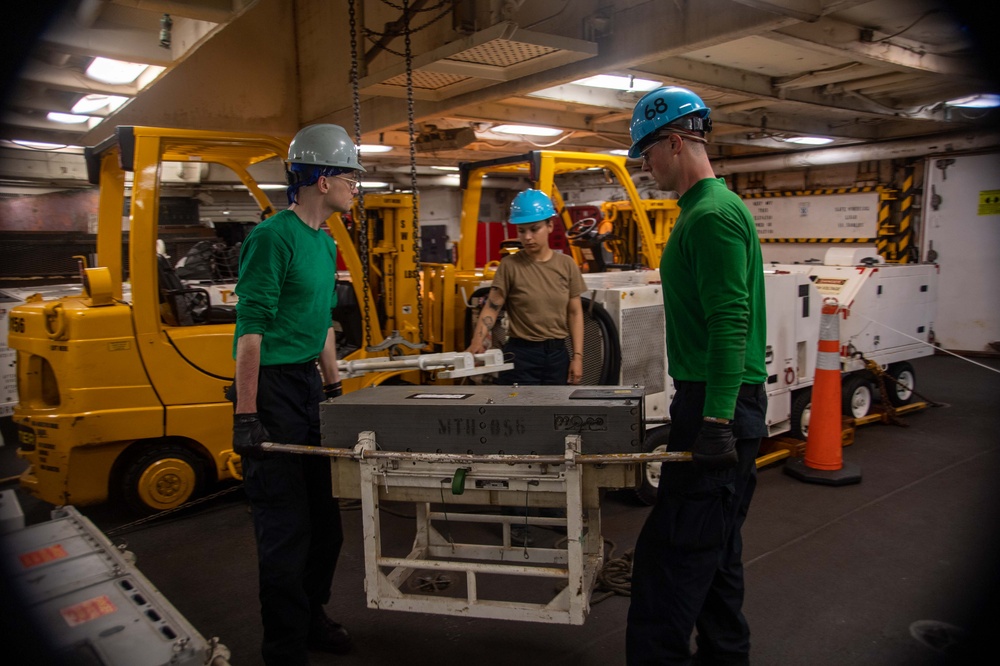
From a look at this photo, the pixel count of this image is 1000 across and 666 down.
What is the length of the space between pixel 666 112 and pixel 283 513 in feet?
7.08

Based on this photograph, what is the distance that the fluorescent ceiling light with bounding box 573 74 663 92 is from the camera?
660 centimetres

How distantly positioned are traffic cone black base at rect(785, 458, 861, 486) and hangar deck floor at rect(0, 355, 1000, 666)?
64 millimetres

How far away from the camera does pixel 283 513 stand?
2.70m

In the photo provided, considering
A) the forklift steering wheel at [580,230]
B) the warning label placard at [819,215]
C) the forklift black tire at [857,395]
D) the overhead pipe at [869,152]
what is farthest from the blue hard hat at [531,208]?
the warning label placard at [819,215]

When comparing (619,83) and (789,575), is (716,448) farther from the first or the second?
(619,83)

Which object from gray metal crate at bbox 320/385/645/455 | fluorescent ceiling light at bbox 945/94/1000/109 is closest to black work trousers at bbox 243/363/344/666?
gray metal crate at bbox 320/385/645/455

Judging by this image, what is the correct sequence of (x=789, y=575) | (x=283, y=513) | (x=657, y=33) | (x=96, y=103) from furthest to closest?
(x=96, y=103) < (x=657, y=33) < (x=789, y=575) < (x=283, y=513)

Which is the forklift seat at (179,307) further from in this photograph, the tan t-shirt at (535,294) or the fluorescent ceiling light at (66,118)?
the fluorescent ceiling light at (66,118)

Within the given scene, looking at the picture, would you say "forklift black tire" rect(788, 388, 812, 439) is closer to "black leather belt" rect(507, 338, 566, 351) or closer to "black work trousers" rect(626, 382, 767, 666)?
"black leather belt" rect(507, 338, 566, 351)

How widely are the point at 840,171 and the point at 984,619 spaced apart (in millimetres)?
10521

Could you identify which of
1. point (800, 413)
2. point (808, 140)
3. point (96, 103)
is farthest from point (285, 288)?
point (808, 140)

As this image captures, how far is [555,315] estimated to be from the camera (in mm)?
4250

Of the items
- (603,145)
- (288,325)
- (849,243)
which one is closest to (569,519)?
(288,325)

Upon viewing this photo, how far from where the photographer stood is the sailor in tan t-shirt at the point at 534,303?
13.9 ft
